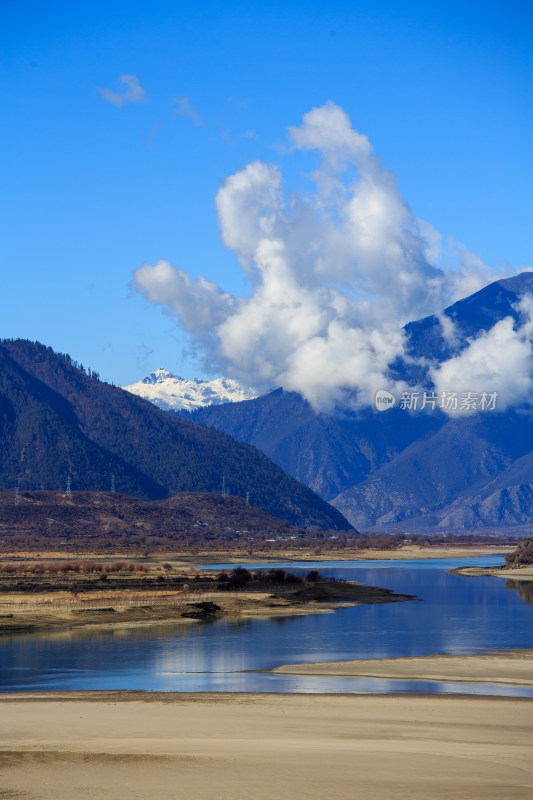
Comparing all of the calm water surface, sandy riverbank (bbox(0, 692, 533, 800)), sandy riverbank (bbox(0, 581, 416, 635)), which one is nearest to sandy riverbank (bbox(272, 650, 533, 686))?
the calm water surface

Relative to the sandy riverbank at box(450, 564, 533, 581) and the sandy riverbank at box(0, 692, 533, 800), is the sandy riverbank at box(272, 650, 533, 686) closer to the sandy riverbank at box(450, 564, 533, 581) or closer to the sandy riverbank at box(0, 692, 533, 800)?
the sandy riverbank at box(0, 692, 533, 800)

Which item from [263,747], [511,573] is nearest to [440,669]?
[263,747]

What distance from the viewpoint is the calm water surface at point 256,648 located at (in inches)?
2228

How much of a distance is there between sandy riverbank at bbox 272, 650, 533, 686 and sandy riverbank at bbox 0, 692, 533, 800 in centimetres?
788

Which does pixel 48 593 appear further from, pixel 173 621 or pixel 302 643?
pixel 302 643

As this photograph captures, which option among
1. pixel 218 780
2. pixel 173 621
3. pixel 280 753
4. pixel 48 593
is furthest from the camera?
pixel 48 593

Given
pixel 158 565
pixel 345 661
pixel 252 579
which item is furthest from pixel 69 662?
pixel 158 565

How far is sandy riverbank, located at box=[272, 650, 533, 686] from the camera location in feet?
192

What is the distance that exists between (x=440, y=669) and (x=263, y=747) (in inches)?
1082

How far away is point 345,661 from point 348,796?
3731cm

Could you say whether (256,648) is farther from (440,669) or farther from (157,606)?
(157,606)

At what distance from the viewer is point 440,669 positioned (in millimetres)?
61875

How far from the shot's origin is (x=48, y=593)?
11619 centimetres

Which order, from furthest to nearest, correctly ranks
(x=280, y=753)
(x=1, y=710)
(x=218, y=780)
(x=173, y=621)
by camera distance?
(x=173, y=621) → (x=1, y=710) → (x=280, y=753) → (x=218, y=780)
